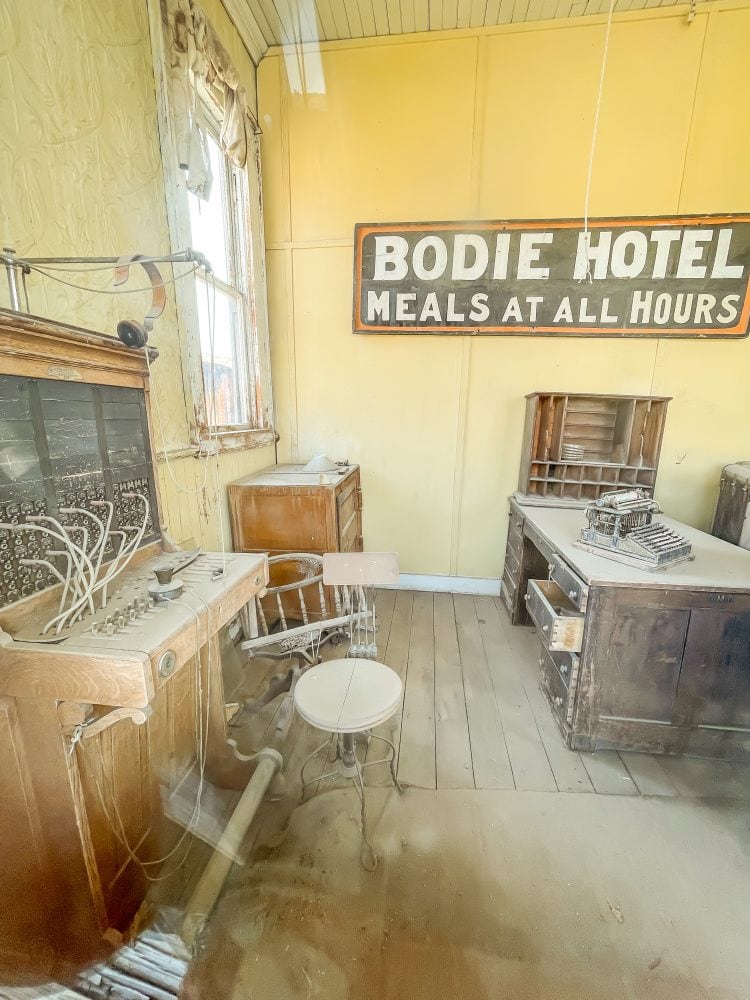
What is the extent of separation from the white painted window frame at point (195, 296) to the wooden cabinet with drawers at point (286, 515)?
0.35m

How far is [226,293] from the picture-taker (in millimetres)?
2613

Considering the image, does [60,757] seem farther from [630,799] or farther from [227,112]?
[227,112]

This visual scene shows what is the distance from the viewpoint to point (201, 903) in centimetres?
115

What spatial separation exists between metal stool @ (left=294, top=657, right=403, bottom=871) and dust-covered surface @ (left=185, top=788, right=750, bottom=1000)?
0.11m

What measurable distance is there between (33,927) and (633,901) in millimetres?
1703

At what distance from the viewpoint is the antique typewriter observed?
68.3 inches

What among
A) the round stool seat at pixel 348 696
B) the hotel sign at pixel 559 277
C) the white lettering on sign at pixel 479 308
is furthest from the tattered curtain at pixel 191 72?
the round stool seat at pixel 348 696

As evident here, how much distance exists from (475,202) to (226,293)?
1.88 m

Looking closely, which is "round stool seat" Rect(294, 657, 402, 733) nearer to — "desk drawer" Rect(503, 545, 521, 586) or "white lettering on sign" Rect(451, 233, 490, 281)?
"desk drawer" Rect(503, 545, 521, 586)

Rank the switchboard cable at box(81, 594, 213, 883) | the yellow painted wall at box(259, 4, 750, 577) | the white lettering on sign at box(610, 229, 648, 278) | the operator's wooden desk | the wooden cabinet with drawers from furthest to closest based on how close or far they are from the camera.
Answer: the white lettering on sign at box(610, 229, 648, 278)
the yellow painted wall at box(259, 4, 750, 577)
the wooden cabinet with drawers
the operator's wooden desk
the switchboard cable at box(81, 594, 213, 883)

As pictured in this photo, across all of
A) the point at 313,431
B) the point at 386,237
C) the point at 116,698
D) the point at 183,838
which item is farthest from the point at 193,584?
the point at 386,237

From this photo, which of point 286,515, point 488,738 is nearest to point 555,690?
point 488,738

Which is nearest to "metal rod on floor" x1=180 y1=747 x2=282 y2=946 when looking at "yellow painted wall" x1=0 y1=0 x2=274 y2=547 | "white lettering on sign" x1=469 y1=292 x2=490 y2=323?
"yellow painted wall" x1=0 y1=0 x2=274 y2=547

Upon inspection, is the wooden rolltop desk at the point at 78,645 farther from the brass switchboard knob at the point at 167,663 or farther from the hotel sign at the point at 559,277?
the hotel sign at the point at 559,277
